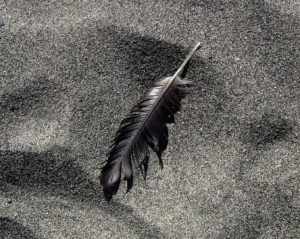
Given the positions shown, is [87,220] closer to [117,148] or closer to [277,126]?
[117,148]

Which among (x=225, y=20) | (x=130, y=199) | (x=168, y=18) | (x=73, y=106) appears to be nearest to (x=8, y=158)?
(x=73, y=106)

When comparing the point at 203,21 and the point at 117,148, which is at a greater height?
the point at 203,21

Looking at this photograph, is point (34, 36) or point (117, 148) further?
point (34, 36)

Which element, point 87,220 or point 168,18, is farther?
point 168,18

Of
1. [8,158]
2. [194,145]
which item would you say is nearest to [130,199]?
[194,145]

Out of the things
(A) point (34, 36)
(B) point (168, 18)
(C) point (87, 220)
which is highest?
(B) point (168, 18)

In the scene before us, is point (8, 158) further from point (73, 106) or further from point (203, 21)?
point (203, 21)
